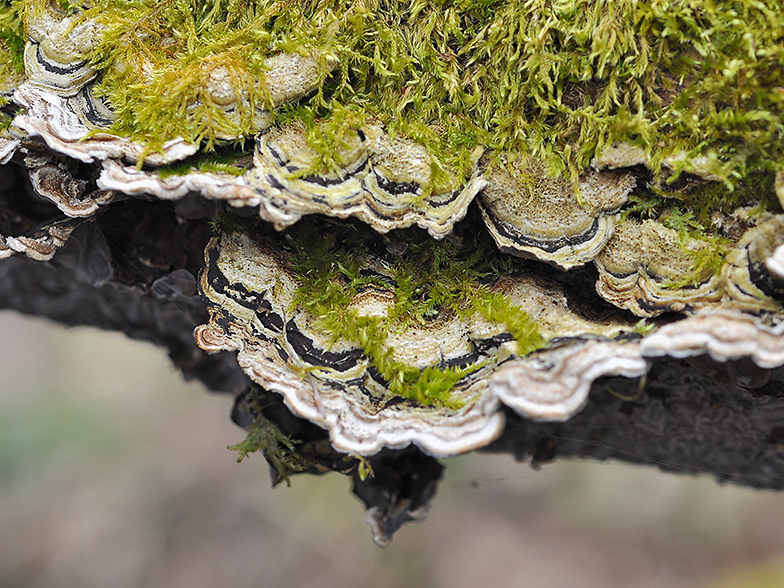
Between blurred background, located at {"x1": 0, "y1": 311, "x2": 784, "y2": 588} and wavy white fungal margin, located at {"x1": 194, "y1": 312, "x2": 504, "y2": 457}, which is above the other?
wavy white fungal margin, located at {"x1": 194, "y1": 312, "x2": 504, "y2": 457}

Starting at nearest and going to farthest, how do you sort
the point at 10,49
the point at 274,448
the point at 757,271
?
1. the point at 757,271
2. the point at 10,49
3. the point at 274,448

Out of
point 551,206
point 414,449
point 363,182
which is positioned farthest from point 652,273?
point 414,449

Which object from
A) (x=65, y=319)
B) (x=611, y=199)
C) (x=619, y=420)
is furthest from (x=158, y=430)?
(x=611, y=199)

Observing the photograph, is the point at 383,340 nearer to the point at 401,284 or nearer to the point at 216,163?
the point at 401,284

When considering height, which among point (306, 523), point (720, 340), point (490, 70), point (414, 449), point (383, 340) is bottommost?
point (306, 523)

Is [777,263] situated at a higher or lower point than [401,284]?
higher

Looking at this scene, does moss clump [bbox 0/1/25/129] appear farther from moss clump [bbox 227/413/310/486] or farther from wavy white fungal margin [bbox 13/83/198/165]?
moss clump [bbox 227/413/310/486]

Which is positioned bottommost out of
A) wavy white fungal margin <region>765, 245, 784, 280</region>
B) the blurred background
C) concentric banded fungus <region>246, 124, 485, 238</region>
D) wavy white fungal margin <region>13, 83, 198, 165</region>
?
the blurred background

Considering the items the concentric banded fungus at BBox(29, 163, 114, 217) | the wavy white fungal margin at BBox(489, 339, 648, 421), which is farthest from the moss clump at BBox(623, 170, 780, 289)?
the concentric banded fungus at BBox(29, 163, 114, 217)

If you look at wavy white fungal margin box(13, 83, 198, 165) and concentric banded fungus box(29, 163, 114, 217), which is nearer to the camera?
wavy white fungal margin box(13, 83, 198, 165)

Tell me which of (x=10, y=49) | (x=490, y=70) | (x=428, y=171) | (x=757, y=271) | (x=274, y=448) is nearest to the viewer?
(x=757, y=271)
